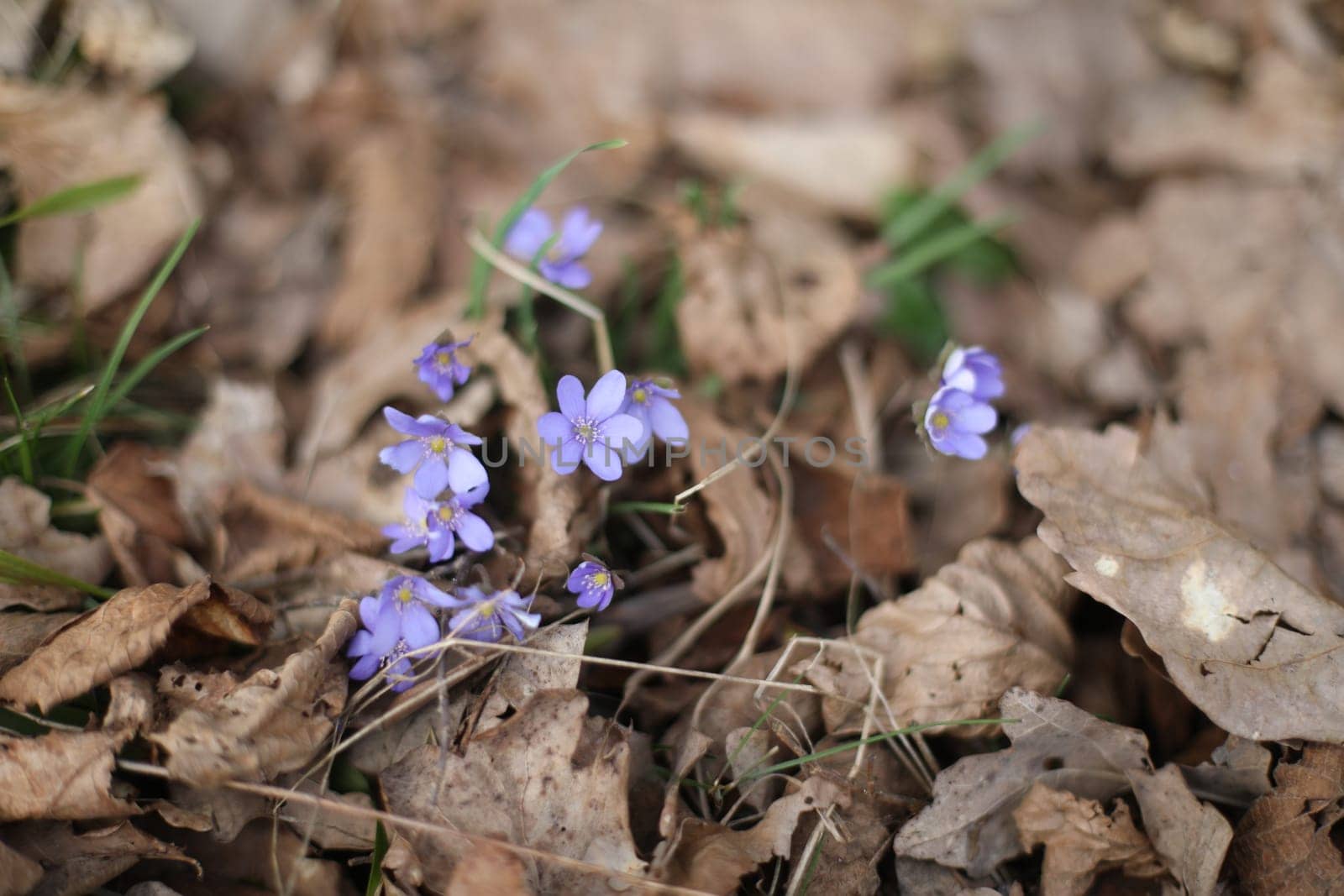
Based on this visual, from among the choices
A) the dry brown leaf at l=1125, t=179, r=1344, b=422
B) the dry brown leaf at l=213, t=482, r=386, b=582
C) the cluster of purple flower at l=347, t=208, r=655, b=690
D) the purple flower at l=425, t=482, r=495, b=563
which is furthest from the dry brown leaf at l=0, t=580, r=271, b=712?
the dry brown leaf at l=1125, t=179, r=1344, b=422

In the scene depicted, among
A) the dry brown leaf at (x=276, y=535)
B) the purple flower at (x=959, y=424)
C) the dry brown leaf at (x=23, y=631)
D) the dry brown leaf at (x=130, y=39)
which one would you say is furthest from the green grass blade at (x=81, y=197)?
the purple flower at (x=959, y=424)

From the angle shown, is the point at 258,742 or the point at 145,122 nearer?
the point at 258,742

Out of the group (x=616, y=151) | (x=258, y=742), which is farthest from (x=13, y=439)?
(x=616, y=151)

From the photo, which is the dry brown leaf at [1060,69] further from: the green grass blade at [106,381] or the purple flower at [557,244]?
the green grass blade at [106,381]

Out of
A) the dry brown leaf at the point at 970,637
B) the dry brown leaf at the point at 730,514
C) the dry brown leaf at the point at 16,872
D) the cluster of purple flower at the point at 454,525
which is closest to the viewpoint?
the dry brown leaf at the point at 16,872

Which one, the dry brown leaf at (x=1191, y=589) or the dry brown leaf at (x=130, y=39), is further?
the dry brown leaf at (x=130, y=39)

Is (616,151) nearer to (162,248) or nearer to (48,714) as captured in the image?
(162,248)
